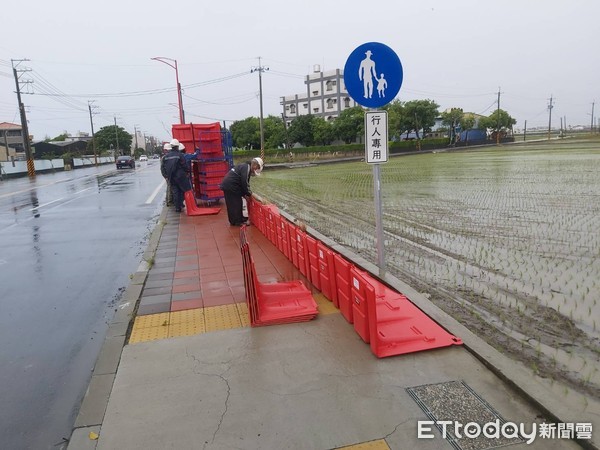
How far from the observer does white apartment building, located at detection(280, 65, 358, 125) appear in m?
88.0

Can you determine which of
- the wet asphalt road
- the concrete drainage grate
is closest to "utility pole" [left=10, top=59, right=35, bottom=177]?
the wet asphalt road

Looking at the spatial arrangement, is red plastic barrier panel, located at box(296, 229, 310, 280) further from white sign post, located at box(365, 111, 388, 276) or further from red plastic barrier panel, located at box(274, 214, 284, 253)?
white sign post, located at box(365, 111, 388, 276)

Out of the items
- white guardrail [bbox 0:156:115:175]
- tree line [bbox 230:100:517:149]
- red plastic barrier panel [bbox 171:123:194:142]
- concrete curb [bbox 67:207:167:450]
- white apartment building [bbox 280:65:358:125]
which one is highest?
white apartment building [bbox 280:65:358:125]

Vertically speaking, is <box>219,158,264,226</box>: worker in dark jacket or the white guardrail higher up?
the white guardrail

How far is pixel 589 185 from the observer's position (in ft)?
46.6

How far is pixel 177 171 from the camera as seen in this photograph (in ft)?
40.1

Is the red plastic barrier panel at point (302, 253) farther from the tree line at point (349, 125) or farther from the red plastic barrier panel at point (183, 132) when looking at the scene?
the tree line at point (349, 125)

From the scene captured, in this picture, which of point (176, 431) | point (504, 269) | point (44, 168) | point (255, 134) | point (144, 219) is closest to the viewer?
point (176, 431)

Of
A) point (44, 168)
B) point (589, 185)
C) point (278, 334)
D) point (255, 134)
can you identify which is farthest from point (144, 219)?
point (255, 134)

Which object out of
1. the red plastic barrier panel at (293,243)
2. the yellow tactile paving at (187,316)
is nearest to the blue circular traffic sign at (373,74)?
the red plastic barrier panel at (293,243)

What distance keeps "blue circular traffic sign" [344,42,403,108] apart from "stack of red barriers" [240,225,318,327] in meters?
2.12

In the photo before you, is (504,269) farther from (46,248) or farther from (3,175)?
(3,175)

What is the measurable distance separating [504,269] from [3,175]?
3820 centimetres

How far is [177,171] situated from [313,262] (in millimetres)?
7908
